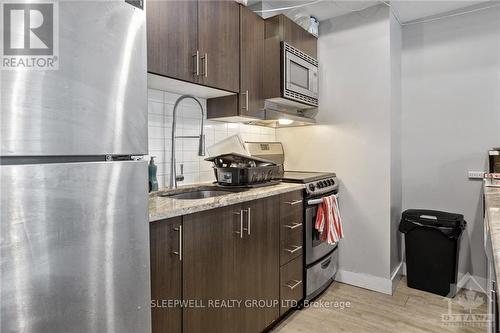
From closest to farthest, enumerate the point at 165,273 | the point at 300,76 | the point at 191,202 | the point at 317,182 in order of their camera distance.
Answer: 1. the point at 165,273
2. the point at 191,202
3. the point at 317,182
4. the point at 300,76

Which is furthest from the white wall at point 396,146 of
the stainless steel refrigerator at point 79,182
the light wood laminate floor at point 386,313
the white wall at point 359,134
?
the stainless steel refrigerator at point 79,182

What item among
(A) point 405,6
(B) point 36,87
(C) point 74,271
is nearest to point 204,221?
(C) point 74,271

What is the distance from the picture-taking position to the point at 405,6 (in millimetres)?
2670

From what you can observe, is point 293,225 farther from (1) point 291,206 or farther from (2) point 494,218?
(2) point 494,218

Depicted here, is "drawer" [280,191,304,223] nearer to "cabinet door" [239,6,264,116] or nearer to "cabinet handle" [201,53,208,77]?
"cabinet door" [239,6,264,116]

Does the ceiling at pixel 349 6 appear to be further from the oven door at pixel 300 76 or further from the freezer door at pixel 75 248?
the freezer door at pixel 75 248

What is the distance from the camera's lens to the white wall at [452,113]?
2666mm

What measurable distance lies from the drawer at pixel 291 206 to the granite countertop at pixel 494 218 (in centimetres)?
117

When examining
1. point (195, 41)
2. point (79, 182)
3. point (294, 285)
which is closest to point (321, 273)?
point (294, 285)

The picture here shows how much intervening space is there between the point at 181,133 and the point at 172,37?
2.50 feet

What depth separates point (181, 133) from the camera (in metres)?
2.28

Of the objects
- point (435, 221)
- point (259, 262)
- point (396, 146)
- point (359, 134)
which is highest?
point (359, 134)

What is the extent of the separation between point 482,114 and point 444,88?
0.40m

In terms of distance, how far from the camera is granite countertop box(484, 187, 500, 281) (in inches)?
32.3
